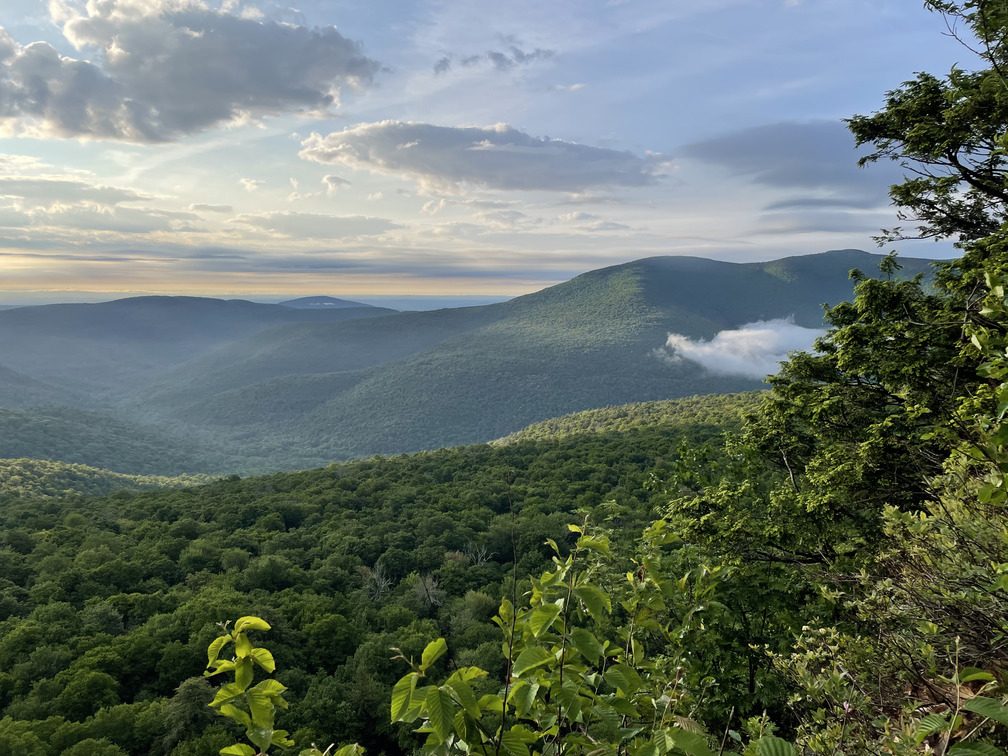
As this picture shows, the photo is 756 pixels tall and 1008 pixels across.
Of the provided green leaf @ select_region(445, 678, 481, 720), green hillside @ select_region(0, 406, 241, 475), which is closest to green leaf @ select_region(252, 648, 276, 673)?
green leaf @ select_region(445, 678, 481, 720)

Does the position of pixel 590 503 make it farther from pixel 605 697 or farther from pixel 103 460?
pixel 103 460

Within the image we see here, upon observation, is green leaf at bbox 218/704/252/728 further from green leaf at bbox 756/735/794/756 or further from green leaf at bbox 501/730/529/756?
green leaf at bbox 756/735/794/756

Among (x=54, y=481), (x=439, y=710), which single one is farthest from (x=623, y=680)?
(x=54, y=481)

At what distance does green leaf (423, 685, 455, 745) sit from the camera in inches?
75.2

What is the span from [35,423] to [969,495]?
8814 inches

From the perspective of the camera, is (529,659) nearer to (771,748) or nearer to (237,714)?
(771,748)

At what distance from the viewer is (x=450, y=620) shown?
90.7ft

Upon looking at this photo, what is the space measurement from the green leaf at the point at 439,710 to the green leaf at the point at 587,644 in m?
0.61

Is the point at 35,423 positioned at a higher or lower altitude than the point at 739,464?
lower

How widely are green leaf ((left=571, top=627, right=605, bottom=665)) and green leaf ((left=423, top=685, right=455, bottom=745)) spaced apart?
0.61 metres

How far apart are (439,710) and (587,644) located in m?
0.70

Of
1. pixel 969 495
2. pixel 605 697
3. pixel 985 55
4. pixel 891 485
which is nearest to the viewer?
pixel 605 697

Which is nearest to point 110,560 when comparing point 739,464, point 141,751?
point 141,751

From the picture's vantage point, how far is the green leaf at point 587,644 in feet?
7.26
